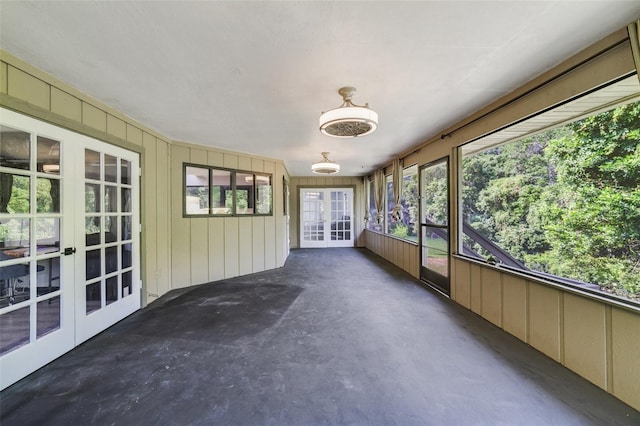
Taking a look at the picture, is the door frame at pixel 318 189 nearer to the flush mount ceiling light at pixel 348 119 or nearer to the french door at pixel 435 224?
the french door at pixel 435 224

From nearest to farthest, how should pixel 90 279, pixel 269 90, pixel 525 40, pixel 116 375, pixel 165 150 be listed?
pixel 525 40
pixel 116 375
pixel 269 90
pixel 90 279
pixel 165 150

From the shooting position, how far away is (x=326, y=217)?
8672 millimetres

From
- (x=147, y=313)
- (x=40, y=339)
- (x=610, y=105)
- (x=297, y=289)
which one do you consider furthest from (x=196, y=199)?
(x=610, y=105)

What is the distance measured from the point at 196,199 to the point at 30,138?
2.48 m

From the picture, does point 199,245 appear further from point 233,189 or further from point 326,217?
point 326,217

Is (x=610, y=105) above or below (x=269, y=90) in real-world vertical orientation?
below

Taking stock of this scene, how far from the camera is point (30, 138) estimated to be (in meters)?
2.11

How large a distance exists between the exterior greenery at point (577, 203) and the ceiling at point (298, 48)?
112 centimetres

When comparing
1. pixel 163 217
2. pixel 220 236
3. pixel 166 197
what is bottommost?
pixel 220 236

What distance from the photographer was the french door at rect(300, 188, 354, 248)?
8.66 meters

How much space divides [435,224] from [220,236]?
12.6 ft

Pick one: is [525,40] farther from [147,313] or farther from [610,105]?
[147,313]

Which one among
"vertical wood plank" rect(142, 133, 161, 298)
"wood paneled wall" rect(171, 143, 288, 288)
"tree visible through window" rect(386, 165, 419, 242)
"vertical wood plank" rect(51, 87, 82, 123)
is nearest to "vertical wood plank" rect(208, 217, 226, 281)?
"wood paneled wall" rect(171, 143, 288, 288)

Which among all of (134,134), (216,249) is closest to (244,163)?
(216,249)
